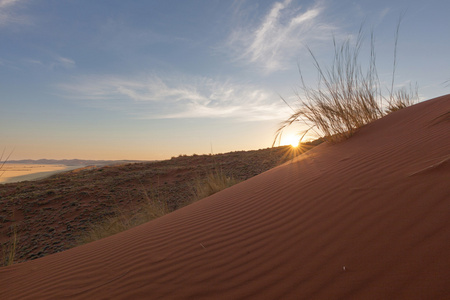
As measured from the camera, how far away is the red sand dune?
1504 millimetres

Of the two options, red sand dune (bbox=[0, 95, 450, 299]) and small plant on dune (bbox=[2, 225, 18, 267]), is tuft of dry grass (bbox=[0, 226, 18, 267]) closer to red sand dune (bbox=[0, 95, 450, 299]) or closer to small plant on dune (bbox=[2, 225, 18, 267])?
small plant on dune (bbox=[2, 225, 18, 267])

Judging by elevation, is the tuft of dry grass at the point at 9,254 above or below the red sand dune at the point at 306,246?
below

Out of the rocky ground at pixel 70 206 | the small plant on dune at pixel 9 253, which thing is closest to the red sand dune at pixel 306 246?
the small plant on dune at pixel 9 253

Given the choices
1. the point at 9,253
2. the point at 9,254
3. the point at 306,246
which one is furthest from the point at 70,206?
the point at 306,246

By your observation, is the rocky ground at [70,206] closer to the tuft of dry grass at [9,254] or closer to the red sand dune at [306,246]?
the tuft of dry grass at [9,254]

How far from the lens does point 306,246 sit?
1929 mm

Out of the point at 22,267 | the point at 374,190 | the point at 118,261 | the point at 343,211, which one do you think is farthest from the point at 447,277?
the point at 22,267

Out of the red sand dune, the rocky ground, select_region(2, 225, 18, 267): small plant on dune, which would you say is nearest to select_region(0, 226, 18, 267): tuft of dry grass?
select_region(2, 225, 18, 267): small plant on dune

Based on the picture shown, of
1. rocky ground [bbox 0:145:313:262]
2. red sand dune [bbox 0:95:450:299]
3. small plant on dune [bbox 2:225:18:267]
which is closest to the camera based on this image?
red sand dune [bbox 0:95:450:299]

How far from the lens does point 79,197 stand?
1095 centimetres

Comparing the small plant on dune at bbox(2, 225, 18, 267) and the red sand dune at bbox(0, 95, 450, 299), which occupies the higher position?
the red sand dune at bbox(0, 95, 450, 299)

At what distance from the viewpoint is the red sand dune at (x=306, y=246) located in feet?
4.93

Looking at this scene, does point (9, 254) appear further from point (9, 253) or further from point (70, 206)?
point (70, 206)

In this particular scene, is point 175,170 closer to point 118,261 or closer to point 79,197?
point 79,197
